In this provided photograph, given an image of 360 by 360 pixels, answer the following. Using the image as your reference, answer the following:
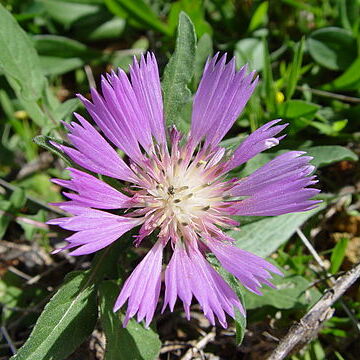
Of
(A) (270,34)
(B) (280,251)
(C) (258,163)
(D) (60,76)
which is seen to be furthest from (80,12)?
(B) (280,251)

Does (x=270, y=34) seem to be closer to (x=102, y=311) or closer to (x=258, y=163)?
(x=258, y=163)

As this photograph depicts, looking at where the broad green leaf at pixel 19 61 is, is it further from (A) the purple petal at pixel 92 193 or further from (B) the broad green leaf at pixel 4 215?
(A) the purple petal at pixel 92 193

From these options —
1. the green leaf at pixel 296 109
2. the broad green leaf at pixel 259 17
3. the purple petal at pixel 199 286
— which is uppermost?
the broad green leaf at pixel 259 17

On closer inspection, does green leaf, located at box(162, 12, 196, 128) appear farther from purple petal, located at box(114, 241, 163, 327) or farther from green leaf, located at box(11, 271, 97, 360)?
green leaf, located at box(11, 271, 97, 360)

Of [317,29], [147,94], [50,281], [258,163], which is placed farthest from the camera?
[317,29]

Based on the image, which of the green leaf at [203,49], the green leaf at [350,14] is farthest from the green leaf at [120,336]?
the green leaf at [350,14]

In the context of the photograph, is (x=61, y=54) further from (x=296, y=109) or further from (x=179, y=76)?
(x=296, y=109)

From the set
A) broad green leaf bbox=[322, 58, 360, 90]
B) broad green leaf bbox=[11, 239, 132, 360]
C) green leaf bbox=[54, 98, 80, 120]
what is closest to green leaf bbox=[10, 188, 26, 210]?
green leaf bbox=[54, 98, 80, 120]
